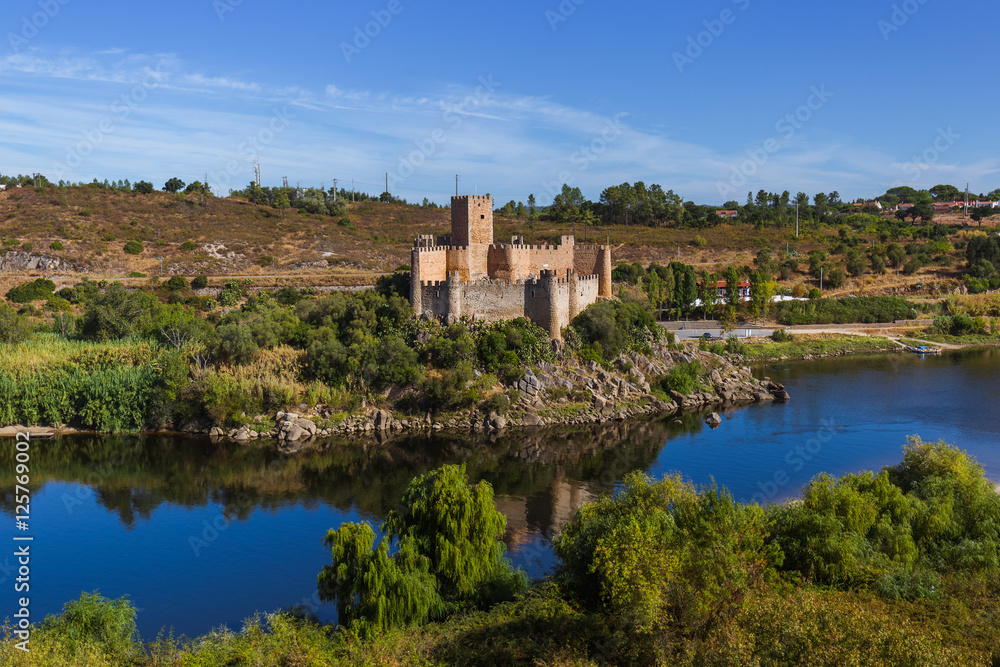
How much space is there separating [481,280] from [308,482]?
14.5m

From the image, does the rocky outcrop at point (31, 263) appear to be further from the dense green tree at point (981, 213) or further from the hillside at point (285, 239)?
the dense green tree at point (981, 213)

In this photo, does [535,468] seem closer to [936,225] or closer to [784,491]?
[784,491]

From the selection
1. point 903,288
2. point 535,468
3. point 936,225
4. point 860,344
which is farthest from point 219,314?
point 936,225

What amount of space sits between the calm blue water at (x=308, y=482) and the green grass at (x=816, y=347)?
44.4 ft

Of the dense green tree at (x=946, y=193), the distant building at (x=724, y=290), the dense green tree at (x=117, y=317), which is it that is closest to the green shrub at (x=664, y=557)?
the dense green tree at (x=117, y=317)

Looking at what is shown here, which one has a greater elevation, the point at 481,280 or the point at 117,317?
the point at 481,280

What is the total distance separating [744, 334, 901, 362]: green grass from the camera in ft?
183

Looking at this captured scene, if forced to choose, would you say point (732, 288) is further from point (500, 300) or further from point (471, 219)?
point (471, 219)

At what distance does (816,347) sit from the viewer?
57.8 m

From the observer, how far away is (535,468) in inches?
1206

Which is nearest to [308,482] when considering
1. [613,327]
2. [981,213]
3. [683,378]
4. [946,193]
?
[613,327]

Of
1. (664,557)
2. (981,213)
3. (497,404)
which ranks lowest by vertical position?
(497,404)

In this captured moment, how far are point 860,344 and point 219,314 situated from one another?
46.1 metres

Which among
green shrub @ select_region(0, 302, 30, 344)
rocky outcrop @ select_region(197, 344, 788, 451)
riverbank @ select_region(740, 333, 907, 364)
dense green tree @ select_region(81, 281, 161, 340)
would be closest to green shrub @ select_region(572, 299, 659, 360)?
rocky outcrop @ select_region(197, 344, 788, 451)
